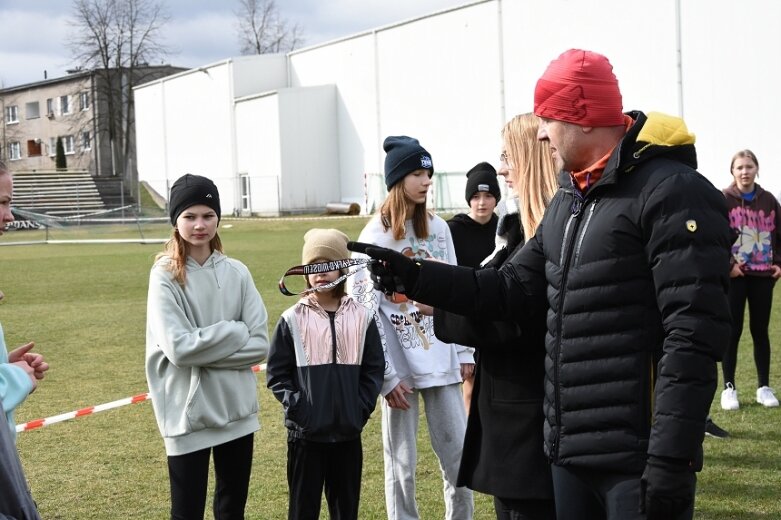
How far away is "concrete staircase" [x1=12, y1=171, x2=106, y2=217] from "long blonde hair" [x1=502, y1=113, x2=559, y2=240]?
60.6m

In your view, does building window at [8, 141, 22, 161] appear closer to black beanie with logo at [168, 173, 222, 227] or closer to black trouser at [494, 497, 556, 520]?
black beanie with logo at [168, 173, 222, 227]

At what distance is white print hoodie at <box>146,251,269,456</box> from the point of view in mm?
4723

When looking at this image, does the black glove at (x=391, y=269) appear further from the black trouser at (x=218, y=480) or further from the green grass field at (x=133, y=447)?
the green grass field at (x=133, y=447)

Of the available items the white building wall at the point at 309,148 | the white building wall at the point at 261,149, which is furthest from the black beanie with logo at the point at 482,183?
the white building wall at the point at 261,149

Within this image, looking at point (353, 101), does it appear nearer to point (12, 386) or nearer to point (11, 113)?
point (12, 386)

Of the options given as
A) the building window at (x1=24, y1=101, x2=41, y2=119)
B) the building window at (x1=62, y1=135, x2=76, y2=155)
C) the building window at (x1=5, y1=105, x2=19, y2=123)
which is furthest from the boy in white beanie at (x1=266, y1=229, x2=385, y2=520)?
the building window at (x1=5, y1=105, x2=19, y2=123)

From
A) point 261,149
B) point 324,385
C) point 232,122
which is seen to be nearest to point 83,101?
point 232,122

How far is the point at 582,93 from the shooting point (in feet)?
10.5

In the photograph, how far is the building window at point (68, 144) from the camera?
86.3 m

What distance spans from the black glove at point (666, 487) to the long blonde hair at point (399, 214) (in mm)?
2756

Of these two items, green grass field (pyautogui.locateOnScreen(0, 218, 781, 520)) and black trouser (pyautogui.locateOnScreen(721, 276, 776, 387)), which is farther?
black trouser (pyautogui.locateOnScreen(721, 276, 776, 387))

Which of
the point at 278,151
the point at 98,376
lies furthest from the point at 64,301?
the point at 278,151

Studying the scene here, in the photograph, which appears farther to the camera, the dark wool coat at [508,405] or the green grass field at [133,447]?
the green grass field at [133,447]

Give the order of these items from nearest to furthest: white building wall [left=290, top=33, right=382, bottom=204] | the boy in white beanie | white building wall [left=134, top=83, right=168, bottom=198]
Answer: the boy in white beanie
white building wall [left=290, top=33, right=382, bottom=204]
white building wall [left=134, top=83, right=168, bottom=198]
